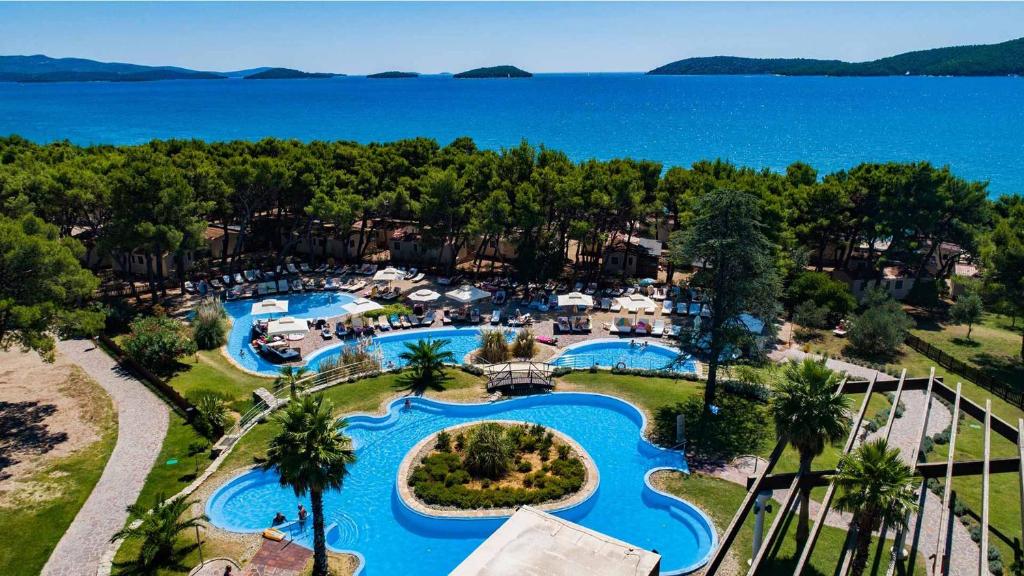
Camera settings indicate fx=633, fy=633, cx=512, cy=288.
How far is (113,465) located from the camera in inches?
870

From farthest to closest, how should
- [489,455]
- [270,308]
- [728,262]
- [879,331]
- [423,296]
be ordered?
[423,296] < [270,308] < [879,331] < [728,262] < [489,455]

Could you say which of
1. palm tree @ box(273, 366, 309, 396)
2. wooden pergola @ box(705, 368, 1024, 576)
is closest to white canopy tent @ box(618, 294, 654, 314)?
wooden pergola @ box(705, 368, 1024, 576)

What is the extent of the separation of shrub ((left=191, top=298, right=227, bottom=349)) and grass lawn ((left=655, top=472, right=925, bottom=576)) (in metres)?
23.9

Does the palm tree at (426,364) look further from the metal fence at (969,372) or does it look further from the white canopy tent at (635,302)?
the metal fence at (969,372)

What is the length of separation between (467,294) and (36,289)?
20.7 meters

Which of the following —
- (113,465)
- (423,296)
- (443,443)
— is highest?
(423,296)

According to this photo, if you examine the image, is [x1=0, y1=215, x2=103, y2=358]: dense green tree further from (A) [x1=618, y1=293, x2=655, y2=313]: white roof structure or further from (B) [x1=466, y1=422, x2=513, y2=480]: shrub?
(A) [x1=618, y1=293, x2=655, y2=313]: white roof structure

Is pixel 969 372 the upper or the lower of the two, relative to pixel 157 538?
upper

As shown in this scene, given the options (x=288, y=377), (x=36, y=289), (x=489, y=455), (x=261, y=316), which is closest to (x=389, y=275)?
(x=261, y=316)

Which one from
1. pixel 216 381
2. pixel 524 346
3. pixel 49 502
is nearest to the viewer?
pixel 49 502

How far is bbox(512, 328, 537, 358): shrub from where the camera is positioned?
1278 inches

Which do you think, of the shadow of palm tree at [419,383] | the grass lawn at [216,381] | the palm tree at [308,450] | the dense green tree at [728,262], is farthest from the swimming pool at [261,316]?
the dense green tree at [728,262]

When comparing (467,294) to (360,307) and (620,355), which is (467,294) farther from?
(620,355)

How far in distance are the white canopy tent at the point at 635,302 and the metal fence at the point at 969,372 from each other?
14484mm
